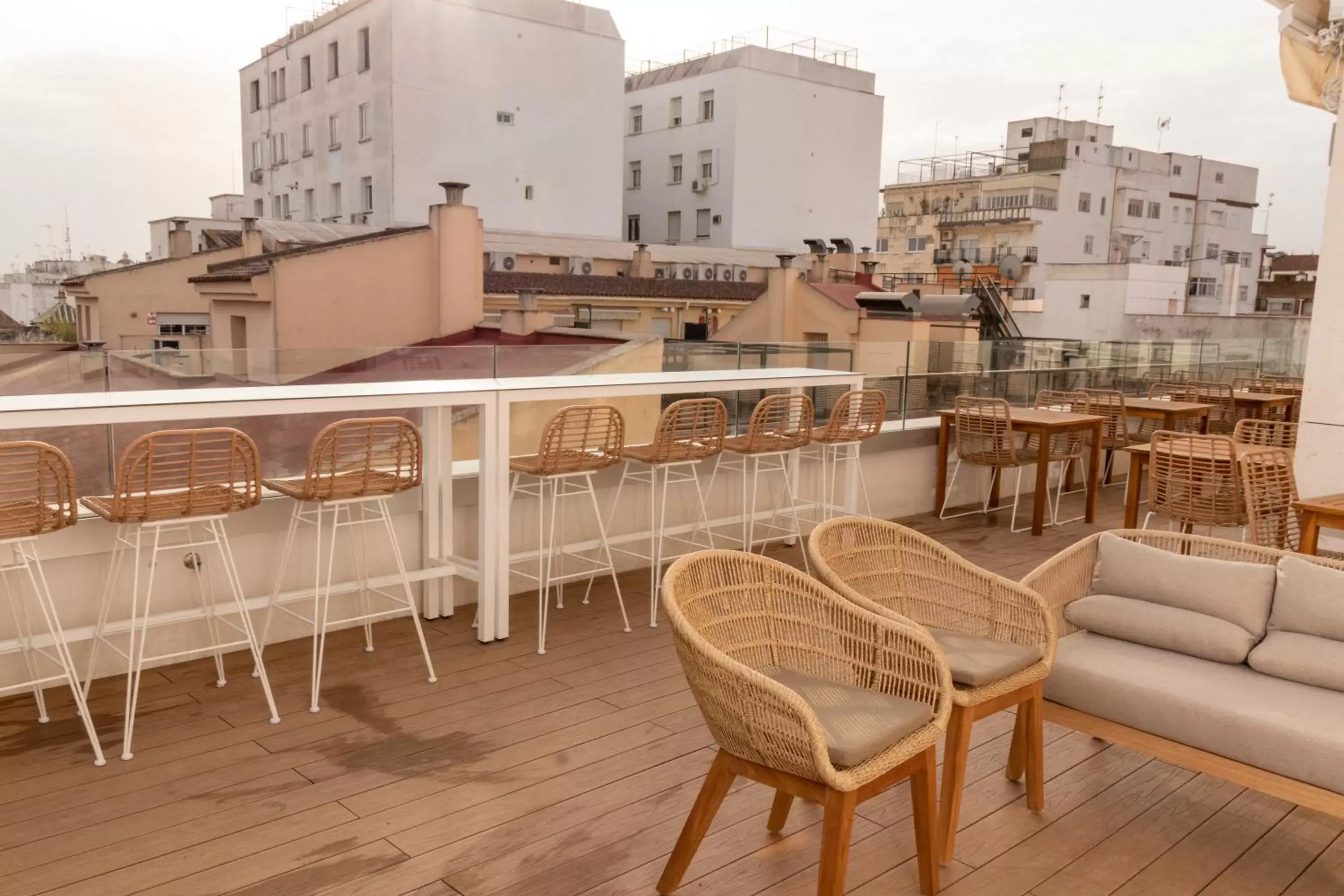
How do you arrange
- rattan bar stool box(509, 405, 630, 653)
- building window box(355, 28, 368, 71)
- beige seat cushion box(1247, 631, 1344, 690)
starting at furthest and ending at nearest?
building window box(355, 28, 368, 71) → rattan bar stool box(509, 405, 630, 653) → beige seat cushion box(1247, 631, 1344, 690)

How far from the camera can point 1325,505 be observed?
424 centimetres

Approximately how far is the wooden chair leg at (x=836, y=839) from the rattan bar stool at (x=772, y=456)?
3.28 m

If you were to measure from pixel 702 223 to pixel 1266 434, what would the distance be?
27268mm

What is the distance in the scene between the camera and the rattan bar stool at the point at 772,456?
18.7 feet

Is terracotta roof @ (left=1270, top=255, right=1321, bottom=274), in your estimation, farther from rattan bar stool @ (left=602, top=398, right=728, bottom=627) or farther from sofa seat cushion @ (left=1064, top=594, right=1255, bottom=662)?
Answer: sofa seat cushion @ (left=1064, top=594, right=1255, bottom=662)

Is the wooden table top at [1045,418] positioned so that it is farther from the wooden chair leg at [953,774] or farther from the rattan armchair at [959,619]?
the wooden chair leg at [953,774]

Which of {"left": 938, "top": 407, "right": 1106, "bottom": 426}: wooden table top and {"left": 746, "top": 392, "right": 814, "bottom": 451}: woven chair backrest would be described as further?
{"left": 938, "top": 407, "right": 1106, "bottom": 426}: wooden table top

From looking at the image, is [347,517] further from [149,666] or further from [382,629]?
[149,666]

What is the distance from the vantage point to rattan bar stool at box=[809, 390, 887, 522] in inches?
244

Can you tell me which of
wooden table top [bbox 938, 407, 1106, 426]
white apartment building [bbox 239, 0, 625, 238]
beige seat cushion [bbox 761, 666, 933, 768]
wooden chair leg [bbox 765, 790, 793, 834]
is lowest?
wooden chair leg [bbox 765, 790, 793, 834]

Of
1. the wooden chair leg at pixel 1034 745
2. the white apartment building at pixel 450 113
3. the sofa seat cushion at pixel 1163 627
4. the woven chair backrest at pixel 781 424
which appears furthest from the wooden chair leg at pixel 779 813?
the white apartment building at pixel 450 113

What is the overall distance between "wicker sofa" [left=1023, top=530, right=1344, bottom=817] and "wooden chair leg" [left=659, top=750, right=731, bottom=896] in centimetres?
124

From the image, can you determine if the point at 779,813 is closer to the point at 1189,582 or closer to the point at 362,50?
the point at 1189,582

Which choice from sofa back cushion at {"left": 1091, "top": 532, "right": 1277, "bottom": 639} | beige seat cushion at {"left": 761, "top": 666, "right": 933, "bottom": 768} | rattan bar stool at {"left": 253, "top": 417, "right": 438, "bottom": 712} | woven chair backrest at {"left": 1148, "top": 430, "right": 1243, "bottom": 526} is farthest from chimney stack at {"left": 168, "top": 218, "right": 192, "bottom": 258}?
beige seat cushion at {"left": 761, "top": 666, "right": 933, "bottom": 768}
